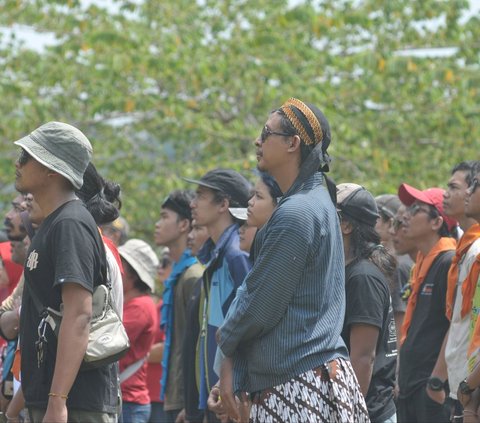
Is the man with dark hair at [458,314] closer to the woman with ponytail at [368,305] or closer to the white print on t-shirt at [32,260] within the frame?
the woman with ponytail at [368,305]

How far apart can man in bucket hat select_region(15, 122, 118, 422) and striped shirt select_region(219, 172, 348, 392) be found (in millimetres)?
633

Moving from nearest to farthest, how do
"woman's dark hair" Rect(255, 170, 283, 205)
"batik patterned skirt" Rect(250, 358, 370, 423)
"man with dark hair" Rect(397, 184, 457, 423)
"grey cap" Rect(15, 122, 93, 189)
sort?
"batik patterned skirt" Rect(250, 358, 370, 423)
"grey cap" Rect(15, 122, 93, 189)
"woman's dark hair" Rect(255, 170, 283, 205)
"man with dark hair" Rect(397, 184, 457, 423)

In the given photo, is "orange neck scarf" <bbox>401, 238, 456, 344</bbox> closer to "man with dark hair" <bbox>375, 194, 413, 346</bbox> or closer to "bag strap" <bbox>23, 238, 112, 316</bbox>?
"man with dark hair" <bbox>375, 194, 413, 346</bbox>

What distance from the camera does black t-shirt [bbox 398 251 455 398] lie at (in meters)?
7.80

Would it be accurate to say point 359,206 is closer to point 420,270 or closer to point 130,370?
point 420,270

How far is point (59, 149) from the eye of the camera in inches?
204

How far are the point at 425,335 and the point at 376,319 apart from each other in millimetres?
1794

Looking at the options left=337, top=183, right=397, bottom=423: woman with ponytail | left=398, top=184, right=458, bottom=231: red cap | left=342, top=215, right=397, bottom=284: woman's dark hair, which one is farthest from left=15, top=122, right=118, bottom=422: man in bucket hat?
left=398, top=184, right=458, bottom=231: red cap

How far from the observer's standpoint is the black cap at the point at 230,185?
7863 mm

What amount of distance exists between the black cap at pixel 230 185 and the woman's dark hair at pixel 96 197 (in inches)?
56.7

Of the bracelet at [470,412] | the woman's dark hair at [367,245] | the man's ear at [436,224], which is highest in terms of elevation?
the woman's dark hair at [367,245]

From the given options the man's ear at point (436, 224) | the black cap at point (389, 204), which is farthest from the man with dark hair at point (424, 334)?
the black cap at point (389, 204)

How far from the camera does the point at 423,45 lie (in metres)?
18.1

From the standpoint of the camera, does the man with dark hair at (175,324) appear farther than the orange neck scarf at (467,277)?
Yes
